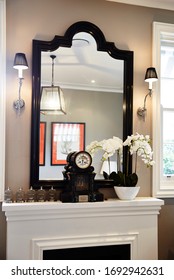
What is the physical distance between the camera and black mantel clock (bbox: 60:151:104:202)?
2.31 metres

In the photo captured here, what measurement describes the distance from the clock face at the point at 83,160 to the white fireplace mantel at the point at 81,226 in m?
0.31

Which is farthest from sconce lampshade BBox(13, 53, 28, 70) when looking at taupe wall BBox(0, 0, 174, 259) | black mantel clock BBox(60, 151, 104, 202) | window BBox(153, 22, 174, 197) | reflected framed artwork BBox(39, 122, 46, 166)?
window BBox(153, 22, 174, 197)

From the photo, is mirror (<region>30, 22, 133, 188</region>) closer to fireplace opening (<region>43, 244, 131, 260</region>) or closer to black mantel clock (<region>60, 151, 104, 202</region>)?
black mantel clock (<region>60, 151, 104, 202</region>)

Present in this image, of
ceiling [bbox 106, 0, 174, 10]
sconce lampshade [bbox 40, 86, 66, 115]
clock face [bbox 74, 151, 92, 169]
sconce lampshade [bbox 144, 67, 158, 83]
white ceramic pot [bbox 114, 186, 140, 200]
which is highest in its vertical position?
ceiling [bbox 106, 0, 174, 10]

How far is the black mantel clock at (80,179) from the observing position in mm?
2309

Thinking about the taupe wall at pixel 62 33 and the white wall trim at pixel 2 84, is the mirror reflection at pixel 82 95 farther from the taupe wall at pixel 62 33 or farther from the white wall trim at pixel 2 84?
the white wall trim at pixel 2 84

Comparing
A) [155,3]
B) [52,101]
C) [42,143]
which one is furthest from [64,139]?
[155,3]

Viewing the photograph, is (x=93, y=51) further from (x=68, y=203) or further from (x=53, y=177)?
(x=68, y=203)

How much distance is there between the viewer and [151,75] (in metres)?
2.53

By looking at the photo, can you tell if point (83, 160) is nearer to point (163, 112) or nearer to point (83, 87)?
point (83, 87)

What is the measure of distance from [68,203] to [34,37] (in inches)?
56.2

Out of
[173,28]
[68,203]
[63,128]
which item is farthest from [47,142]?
[173,28]

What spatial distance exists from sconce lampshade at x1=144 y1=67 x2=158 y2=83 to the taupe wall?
14 centimetres

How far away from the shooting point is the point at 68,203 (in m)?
2.26
